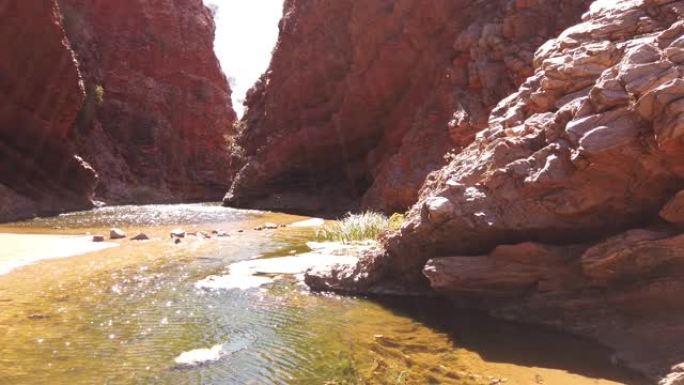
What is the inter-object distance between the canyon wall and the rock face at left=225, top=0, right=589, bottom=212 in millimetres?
12425

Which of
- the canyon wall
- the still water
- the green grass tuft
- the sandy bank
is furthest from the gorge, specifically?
the sandy bank

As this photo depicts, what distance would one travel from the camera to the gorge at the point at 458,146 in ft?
24.3

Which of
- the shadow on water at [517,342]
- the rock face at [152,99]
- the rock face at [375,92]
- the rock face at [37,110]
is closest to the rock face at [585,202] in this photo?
the shadow on water at [517,342]

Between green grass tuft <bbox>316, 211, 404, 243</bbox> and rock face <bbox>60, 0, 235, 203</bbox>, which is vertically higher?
rock face <bbox>60, 0, 235, 203</bbox>

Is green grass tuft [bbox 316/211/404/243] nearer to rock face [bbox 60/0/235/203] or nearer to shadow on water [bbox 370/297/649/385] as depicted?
shadow on water [bbox 370/297/649/385]

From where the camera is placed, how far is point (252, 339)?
7910mm

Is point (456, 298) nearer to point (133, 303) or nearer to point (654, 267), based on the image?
point (654, 267)

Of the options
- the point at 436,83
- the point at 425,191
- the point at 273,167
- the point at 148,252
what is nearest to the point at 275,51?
the point at 273,167

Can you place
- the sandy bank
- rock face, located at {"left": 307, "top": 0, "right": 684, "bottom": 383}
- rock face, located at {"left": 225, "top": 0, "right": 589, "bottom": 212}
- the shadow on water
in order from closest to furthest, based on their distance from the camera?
the shadow on water, rock face, located at {"left": 307, "top": 0, "right": 684, "bottom": 383}, the sandy bank, rock face, located at {"left": 225, "top": 0, "right": 589, "bottom": 212}

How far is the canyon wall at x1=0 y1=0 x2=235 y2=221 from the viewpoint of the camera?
1323 inches

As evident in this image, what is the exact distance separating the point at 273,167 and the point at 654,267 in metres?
32.2

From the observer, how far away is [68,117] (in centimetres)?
3738

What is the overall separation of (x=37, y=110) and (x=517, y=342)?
3533 centimetres

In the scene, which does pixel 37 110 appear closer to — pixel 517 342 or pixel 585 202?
pixel 517 342
